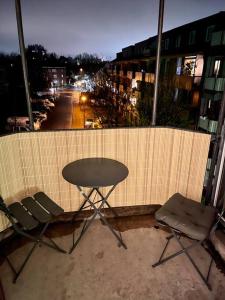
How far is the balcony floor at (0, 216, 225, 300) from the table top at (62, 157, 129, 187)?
0.92 metres

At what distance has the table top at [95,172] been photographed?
2324 mm

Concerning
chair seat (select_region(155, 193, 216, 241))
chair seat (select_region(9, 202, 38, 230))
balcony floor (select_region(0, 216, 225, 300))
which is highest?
chair seat (select_region(155, 193, 216, 241))

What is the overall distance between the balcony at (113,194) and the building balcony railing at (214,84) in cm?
1043

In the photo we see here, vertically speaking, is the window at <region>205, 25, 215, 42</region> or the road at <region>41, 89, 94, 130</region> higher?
the window at <region>205, 25, 215, 42</region>

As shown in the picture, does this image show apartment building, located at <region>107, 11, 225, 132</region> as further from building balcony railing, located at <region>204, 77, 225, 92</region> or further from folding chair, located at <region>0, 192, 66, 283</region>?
folding chair, located at <region>0, 192, 66, 283</region>

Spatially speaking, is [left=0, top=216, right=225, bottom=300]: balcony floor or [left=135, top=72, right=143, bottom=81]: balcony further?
[left=135, top=72, right=143, bottom=81]: balcony

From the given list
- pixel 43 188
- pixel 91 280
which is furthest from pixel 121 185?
pixel 91 280

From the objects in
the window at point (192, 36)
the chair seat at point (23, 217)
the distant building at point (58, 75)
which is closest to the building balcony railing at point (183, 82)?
the window at point (192, 36)

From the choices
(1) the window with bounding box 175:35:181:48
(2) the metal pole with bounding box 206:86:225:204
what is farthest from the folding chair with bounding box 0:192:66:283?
(1) the window with bounding box 175:35:181:48

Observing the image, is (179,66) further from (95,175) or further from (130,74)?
(95,175)

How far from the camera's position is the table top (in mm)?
2324

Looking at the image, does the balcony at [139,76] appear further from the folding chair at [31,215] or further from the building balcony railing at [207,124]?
the folding chair at [31,215]

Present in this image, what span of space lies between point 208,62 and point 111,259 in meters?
13.0

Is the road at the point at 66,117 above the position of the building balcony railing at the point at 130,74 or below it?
below
